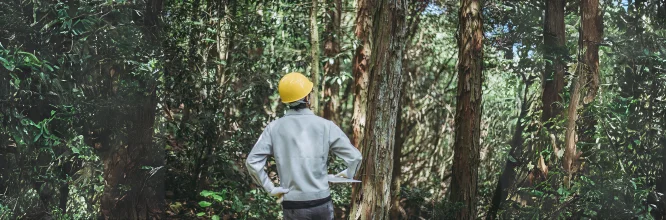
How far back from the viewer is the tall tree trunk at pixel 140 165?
6.73 metres

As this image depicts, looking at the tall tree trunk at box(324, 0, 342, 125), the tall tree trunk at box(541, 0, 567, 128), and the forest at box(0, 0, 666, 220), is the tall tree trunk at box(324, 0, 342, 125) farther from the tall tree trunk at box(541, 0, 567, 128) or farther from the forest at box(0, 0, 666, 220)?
the tall tree trunk at box(541, 0, 567, 128)

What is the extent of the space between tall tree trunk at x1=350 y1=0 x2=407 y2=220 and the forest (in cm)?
190

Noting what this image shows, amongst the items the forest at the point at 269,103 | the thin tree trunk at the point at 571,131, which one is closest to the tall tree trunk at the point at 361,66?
the forest at the point at 269,103

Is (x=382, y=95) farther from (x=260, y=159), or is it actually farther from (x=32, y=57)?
(x=32, y=57)

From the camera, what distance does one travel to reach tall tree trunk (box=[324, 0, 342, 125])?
782 cm

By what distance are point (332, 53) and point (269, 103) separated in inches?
39.2

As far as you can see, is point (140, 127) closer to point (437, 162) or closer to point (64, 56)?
point (64, 56)

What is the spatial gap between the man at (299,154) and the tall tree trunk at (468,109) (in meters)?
3.37

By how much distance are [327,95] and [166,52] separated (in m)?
2.18

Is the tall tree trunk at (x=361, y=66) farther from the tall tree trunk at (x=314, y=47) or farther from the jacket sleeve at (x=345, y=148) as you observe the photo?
the jacket sleeve at (x=345, y=148)

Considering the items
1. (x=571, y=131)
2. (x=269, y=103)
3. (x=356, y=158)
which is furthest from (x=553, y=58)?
(x=356, y=158)

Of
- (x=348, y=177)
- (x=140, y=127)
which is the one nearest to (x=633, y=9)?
(x=348, y=177)

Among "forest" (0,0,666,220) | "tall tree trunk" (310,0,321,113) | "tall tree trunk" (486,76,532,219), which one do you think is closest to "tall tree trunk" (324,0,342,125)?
"forest" (0,0,666,220)

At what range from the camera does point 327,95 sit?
856cm
